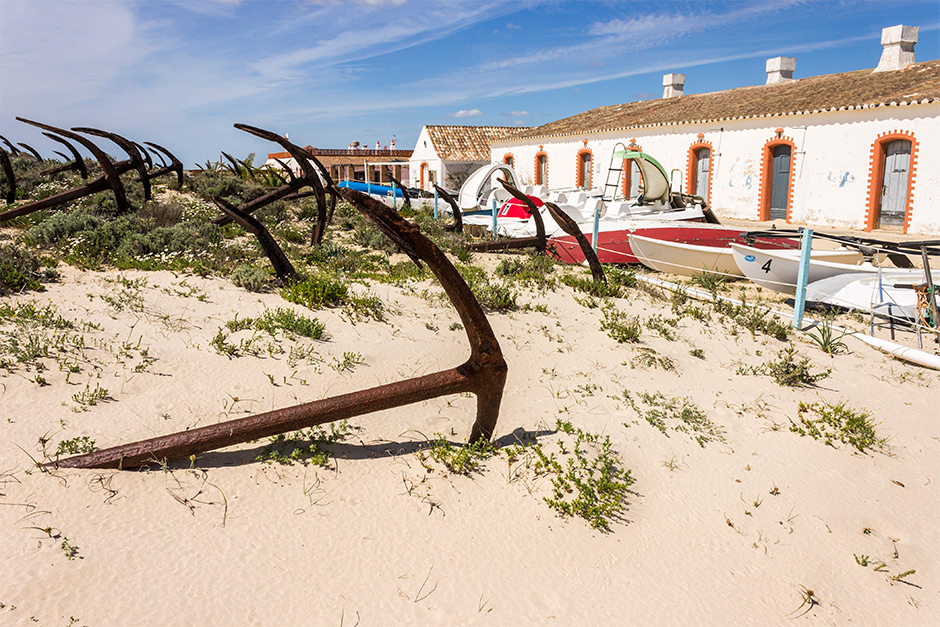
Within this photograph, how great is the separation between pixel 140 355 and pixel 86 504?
142cm

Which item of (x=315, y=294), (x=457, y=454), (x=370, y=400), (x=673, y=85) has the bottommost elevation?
(x=457, y=454)

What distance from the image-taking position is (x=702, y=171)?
19016 mm

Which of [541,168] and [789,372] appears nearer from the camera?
[789,372]

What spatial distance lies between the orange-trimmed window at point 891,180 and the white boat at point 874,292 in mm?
8370

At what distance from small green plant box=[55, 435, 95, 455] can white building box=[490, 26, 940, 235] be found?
43.8ft

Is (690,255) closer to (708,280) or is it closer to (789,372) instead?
(708,280)

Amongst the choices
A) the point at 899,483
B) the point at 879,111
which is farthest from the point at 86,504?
the point at 879,111

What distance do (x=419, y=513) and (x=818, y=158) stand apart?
1661 centimetres

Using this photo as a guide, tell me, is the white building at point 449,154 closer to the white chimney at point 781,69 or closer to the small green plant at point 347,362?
the white chimney at point 781,69

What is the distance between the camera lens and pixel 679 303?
638 centimetres

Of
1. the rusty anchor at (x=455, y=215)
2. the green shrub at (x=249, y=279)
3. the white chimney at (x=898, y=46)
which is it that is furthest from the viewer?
the white chimney at (x=898, y=46)

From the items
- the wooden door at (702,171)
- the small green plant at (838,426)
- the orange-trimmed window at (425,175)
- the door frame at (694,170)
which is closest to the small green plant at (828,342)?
the small green plant at (838,426)

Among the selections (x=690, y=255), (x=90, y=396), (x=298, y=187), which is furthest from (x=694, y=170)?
(x=90, y=396)

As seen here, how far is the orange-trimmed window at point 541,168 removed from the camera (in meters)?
24.8
